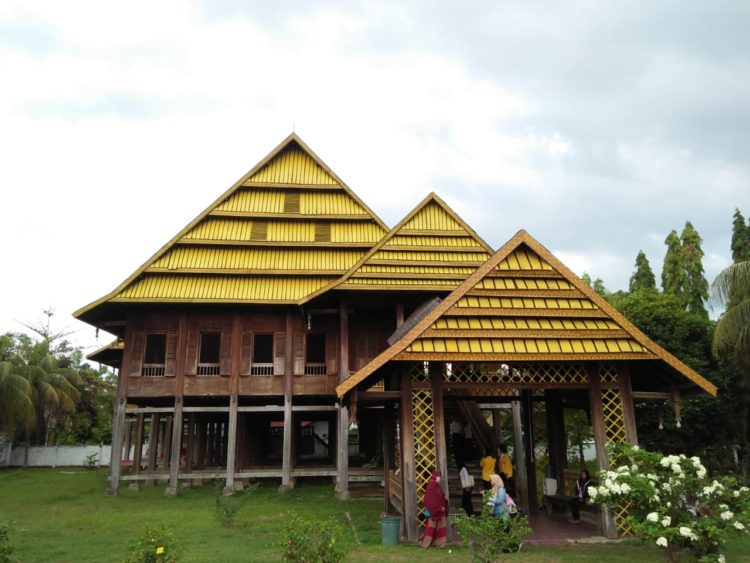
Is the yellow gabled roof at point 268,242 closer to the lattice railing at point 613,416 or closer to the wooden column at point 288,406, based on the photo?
the wooden column at point 288,406

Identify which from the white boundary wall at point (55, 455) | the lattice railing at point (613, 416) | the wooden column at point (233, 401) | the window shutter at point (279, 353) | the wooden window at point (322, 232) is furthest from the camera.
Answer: the white boundary wall at point (55, 455)

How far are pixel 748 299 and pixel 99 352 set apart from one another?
26340 mm

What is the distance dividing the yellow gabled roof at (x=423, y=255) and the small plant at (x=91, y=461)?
27444 millimetres

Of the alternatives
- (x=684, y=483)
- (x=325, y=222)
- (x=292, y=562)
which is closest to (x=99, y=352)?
(x=325, y=222)

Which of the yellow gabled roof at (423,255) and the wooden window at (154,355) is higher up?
the yellow gabled roof at (423,255)

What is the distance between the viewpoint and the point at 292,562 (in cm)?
737

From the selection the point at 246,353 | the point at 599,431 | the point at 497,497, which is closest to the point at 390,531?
the point at 497,497

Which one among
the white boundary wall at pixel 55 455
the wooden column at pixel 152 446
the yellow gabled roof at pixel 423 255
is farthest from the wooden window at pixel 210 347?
the white boundary wall at pixel 55 455

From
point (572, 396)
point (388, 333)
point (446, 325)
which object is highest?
point (388, 333)

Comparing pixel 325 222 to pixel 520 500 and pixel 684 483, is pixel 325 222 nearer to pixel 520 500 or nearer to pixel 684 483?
pixel 520 500

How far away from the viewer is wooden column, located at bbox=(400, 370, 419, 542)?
11.0 meters

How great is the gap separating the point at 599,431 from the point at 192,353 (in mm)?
14951

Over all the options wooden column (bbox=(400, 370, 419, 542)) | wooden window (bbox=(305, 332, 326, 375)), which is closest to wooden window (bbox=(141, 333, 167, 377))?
wooden window (bbox=(305, 332, 326, 375))

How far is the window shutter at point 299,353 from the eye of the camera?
70.3 ft
